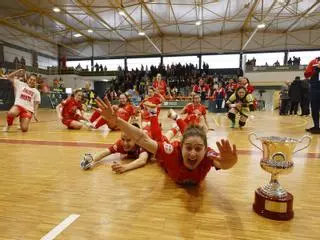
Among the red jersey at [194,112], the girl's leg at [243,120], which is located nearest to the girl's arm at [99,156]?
the red jersey at [194,112]

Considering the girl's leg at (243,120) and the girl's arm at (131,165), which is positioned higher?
the girl's leg at (243,120)

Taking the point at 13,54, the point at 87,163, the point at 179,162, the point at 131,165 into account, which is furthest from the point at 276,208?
the point at 13,54

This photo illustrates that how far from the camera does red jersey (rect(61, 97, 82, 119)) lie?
7.24 m

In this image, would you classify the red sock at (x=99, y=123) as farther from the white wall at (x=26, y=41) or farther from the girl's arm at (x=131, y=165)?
the white wall at (x=26, y=41)

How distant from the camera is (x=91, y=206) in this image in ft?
→ 6.66

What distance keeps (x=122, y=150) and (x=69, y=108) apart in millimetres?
4323

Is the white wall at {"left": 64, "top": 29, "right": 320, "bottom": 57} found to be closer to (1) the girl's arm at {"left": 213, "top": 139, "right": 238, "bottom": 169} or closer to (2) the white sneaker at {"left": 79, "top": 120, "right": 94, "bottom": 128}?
(2) the white sneaker at {"left": 79, "top": 120, "right": 94, "bottom": 128}

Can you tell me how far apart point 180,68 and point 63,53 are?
13.4 meters

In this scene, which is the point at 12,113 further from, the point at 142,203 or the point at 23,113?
the point at 142,203

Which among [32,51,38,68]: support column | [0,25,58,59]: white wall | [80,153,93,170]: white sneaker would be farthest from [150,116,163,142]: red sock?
[32,51,38,68]: support column

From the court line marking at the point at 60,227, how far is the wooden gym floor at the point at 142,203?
0.03 meters

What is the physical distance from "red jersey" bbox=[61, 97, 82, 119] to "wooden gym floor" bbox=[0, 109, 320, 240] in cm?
390

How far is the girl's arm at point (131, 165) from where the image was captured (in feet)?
9.50

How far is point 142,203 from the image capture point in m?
2.09
